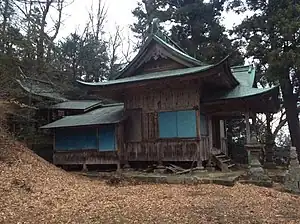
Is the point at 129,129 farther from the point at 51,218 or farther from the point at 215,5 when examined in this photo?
the point at 215,5

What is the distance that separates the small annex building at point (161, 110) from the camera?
12.9 metres

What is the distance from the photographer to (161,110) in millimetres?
13688

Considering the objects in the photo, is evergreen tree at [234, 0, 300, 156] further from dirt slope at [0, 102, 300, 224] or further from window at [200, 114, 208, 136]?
dirt slope at [0, 102, 300, 224]

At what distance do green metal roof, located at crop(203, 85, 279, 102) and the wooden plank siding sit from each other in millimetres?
907

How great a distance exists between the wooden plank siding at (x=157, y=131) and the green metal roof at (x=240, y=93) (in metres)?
0.91

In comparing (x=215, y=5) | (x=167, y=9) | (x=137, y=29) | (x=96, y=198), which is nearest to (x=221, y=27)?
(x=215, y=5)

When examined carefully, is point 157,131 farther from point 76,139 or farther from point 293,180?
point 293,180

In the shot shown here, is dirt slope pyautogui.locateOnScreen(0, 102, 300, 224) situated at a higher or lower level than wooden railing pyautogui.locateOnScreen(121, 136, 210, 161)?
lower

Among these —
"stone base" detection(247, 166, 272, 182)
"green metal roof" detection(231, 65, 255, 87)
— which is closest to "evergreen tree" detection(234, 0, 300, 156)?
"green metal roof" detection(231, 65, 255, 87)

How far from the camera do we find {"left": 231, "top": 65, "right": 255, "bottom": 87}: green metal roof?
47.6ft

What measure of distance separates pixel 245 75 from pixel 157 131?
565 centimetres

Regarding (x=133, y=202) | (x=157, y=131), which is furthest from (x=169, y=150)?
(x=133, y=202)

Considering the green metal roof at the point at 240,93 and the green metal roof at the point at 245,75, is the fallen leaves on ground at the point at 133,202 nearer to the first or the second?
the green metal roof at the point at 240,93

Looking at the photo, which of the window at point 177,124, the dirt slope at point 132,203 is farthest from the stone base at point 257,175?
the window at point 177,124
